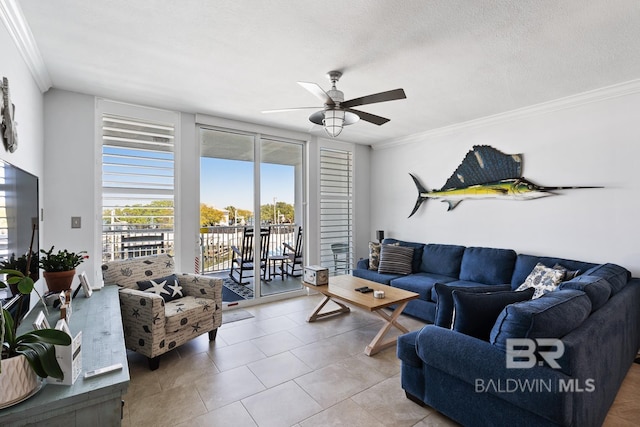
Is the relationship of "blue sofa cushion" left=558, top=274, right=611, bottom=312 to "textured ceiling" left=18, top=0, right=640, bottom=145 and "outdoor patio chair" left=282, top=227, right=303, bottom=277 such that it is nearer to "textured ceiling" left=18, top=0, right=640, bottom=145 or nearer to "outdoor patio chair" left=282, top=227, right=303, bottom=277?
"textured ceiling" left=18, top=0, right=640, bottom=145

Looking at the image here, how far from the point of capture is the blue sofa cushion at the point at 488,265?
12.0 ft

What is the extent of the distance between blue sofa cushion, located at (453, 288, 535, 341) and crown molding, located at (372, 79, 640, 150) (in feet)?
8.43

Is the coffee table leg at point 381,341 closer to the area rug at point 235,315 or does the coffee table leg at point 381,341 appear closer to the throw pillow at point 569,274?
the throw pillow at point 569,274

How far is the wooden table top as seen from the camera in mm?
2959

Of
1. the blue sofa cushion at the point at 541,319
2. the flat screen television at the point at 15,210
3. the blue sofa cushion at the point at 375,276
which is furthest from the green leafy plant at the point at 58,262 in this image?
the blue sofa cushion at the point at 375,276

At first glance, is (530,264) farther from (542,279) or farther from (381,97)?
(381,97)

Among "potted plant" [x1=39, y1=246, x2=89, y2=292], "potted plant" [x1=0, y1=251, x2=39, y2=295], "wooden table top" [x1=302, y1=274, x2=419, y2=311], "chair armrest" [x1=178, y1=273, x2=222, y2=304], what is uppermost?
"potted plant" [x1=0, y1=251, x2=39, y2=295]

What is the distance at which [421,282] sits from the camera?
3893 millimetres

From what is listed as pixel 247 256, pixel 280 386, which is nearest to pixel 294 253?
pixel 247 256

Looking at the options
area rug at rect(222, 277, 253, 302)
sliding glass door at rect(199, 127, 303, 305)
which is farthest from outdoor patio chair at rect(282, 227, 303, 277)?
area rug at rect(222, 277, 253, 302)

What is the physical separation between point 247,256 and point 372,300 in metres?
2.21

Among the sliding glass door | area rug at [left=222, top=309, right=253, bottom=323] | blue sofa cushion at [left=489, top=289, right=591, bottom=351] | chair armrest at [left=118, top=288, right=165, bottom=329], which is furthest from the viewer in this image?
the sliding glass door

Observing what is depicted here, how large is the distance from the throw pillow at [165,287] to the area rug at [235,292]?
119cm

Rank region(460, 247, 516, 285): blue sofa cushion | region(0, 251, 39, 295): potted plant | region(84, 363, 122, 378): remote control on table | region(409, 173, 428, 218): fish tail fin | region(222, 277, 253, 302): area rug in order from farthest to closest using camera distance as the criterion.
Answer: region(409, 173, 428, 218): fish tail fin
region(222, 277, 253, 302): area rug
region(460, 247, 516, 285): blue sofa cushion
region(0, 251, 39, 295): potted plant
region(84, 363, 122, 378): remote control on table
